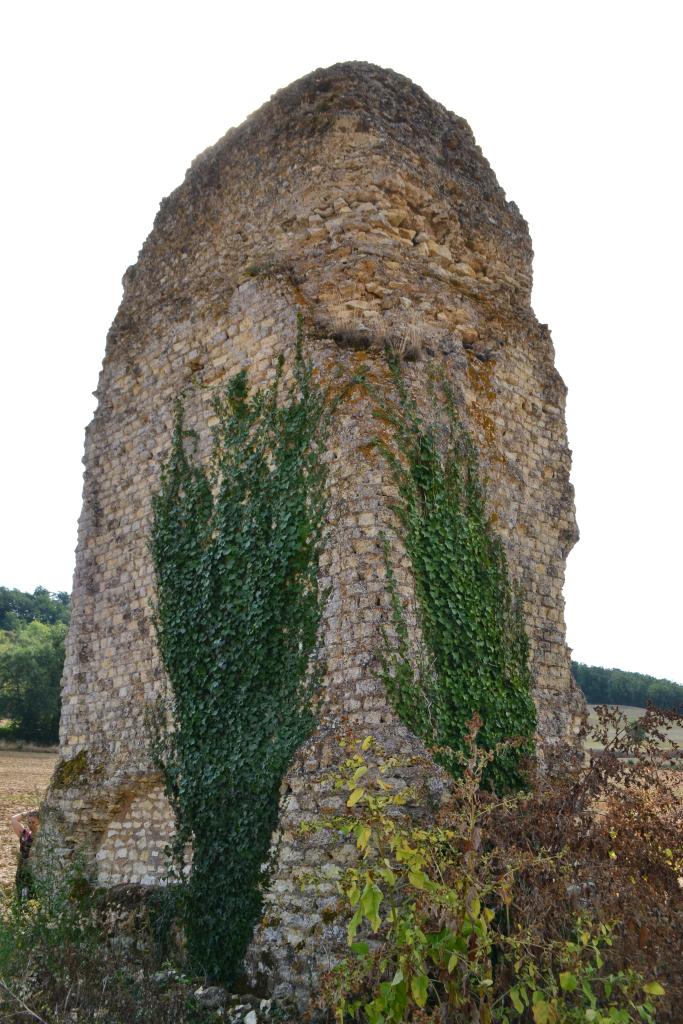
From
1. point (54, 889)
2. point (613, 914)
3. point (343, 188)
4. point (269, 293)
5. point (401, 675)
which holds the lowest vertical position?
point (54, 889)

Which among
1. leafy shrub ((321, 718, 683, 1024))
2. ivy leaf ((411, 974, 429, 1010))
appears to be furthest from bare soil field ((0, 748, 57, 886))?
ivy leaf ((411, 974, 429, 1010))

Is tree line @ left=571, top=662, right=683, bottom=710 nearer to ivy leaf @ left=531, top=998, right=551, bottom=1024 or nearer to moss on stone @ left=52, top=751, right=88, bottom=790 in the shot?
moss on stone @ left=52, top=751, right=88, bottom=790

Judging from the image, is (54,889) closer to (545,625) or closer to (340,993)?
(340,993)

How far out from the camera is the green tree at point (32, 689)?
3616cm

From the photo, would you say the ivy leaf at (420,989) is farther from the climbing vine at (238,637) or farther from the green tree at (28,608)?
the green tree at (28,608)

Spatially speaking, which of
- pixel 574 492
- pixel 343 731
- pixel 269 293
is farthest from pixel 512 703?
pixel 269 293

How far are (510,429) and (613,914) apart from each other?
4.17m

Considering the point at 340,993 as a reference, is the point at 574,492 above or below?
above

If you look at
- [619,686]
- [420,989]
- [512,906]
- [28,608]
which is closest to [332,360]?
[512,906]

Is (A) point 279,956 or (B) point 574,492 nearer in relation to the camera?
(A) point 279,956

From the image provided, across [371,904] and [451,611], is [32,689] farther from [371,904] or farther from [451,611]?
[371,904]

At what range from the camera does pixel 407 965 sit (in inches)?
151

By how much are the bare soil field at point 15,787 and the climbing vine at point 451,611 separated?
5.17 m

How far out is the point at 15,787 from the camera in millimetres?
20828
